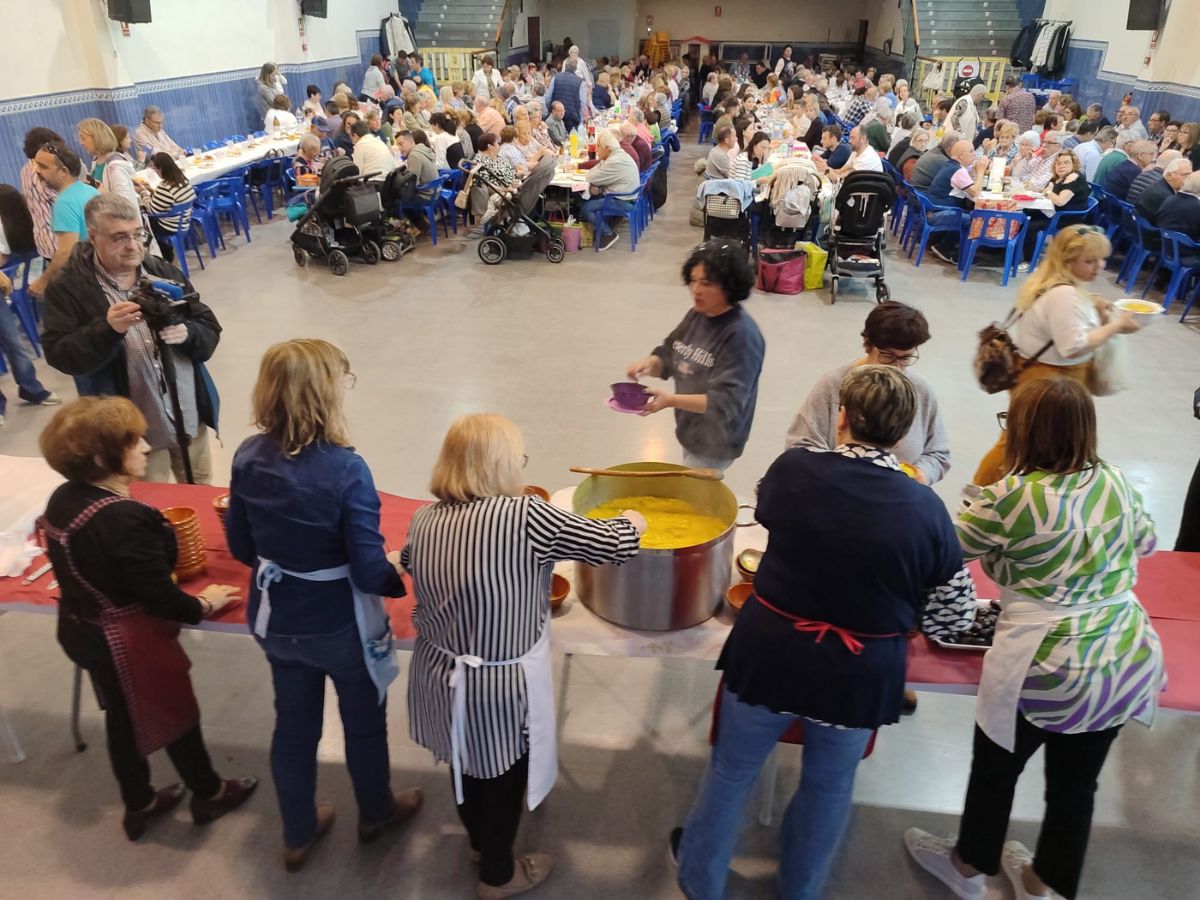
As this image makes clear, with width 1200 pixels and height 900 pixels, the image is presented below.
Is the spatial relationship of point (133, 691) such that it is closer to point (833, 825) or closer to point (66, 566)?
point (66, 566)

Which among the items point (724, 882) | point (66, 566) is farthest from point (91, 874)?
point (724, 882)

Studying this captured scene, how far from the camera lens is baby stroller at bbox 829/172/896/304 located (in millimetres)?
6035

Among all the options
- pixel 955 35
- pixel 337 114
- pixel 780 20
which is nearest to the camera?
pixel 337 114

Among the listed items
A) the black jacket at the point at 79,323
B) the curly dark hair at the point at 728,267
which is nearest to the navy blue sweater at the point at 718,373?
the curly dark hair at the point at 728,267

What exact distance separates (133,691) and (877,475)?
69.2 inches

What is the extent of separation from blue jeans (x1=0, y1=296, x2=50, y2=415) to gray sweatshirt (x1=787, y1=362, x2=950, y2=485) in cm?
426

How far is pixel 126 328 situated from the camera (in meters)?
2.39

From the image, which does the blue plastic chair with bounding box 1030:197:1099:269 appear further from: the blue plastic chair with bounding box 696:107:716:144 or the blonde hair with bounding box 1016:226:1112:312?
the blue plastic chair with bounding box 696:107:716:144

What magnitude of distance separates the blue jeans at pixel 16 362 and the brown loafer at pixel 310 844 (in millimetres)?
3450

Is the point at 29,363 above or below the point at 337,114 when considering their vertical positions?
below

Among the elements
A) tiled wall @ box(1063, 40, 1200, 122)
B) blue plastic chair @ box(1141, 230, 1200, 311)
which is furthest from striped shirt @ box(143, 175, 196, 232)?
tiled wall @ box(1063, 40, 1200, 122)

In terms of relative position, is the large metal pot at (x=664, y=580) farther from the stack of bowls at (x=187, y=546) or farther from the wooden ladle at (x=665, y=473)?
the stack of bowls at (x=187, y=546)

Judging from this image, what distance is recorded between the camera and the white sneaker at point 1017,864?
200cm

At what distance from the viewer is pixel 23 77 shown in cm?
764
